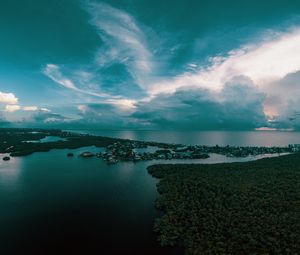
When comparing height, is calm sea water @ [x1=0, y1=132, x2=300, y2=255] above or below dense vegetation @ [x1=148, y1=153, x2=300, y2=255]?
below

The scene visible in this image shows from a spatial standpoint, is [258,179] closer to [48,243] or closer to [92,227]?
[92,227]

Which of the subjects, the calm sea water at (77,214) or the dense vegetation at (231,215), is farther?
the calm sea water at (77,214)

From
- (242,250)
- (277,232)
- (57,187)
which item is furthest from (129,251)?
(57,187)

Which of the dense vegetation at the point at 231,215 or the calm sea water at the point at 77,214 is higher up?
the dense vegetation at the point at 231,215

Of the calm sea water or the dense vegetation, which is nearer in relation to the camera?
the dense vegetation
